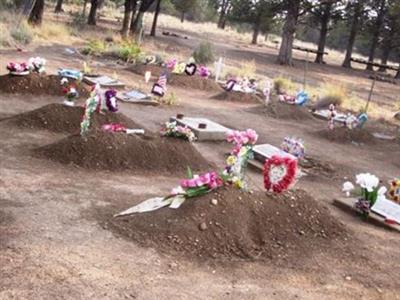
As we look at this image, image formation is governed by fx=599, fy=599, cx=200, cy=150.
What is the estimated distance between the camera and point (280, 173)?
20.9ft

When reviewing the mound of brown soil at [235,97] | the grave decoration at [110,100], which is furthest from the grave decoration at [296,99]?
the grave decoration at [110,100]

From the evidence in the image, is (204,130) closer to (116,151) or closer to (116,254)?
(116,151)

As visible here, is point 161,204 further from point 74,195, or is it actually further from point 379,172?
point 379,172

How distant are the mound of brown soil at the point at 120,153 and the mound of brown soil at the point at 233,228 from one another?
1.74m

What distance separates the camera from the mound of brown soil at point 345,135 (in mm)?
13180

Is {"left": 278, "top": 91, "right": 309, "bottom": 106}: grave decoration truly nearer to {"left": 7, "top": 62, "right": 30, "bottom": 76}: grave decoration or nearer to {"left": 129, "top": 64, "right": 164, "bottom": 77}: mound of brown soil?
{"left": 129, "top": 64, "right": 164, "bottom": 77}: mound of brown soil

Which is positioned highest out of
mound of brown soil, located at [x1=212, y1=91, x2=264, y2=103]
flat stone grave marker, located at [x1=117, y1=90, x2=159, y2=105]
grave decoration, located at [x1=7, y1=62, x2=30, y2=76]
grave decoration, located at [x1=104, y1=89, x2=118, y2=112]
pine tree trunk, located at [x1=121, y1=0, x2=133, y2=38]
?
pine tree trunk, located at [x1=121, y1=0, x2=133, y2=38]

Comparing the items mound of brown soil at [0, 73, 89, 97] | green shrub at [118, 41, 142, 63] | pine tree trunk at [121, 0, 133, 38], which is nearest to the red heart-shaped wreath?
mound of brown soil at [0, 73, 89, 97]

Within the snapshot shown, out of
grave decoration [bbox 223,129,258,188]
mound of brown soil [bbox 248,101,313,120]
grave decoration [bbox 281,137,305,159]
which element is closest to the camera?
grave decoration [bbox 223,129,258,188]

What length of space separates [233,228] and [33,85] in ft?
25.5

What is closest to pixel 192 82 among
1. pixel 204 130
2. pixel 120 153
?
pixel 204 130

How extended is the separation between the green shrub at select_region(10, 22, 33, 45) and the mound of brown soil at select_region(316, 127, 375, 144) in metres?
10.7

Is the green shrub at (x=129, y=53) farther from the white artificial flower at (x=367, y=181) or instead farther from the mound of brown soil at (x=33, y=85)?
the white artificial flower at (x=367, y=181)

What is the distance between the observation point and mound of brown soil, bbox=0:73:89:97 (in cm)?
1188
